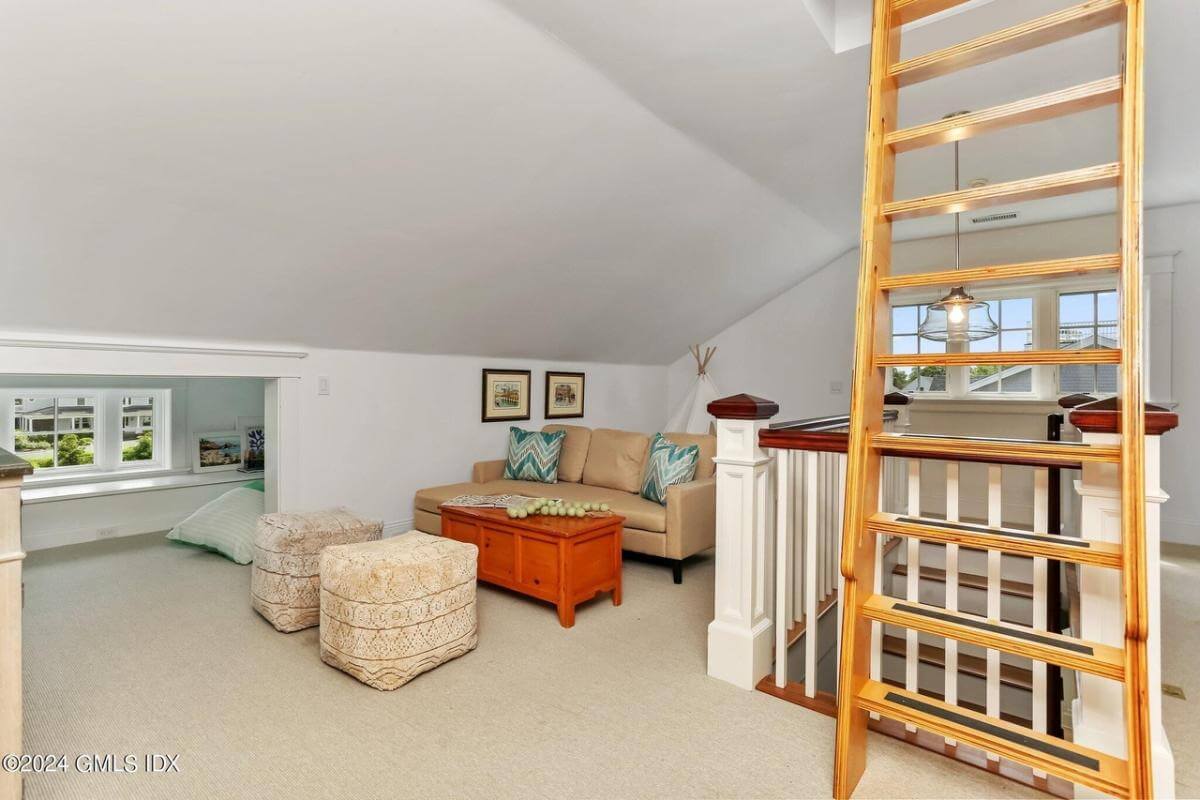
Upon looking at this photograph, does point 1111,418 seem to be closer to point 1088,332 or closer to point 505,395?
point 505,395

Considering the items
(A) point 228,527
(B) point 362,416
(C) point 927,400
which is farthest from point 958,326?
(A) point 228,527

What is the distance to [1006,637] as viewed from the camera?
143 cm

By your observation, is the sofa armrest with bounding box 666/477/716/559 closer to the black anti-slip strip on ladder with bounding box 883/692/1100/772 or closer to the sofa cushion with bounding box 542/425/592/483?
the sofa cushion with bounding box 542/425/592/483

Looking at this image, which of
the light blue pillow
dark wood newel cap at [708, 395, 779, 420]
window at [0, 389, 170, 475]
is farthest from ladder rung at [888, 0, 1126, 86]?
window at [0, 389, 170, 475]

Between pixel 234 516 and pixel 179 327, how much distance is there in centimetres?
131

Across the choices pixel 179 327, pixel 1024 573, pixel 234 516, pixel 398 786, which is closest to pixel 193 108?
pixel 179 327

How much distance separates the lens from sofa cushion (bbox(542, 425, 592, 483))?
4523mm

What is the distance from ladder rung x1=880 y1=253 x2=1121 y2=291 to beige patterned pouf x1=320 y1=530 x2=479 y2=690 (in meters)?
1.87

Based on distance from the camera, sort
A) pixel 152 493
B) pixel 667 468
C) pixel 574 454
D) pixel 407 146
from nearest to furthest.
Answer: pixel 407 146 → pixel 667 468 → pixel 152 493 → pixel 574 454

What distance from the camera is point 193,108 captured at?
2184 mm

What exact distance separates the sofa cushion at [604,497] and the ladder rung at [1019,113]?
2326 millimetres

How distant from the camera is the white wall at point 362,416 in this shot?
345 centimetres

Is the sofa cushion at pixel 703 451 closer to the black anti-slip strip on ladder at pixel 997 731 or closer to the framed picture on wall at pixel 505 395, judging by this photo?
the framed picture on wall at pixel 505 395

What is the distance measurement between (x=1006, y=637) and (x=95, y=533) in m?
5.23
